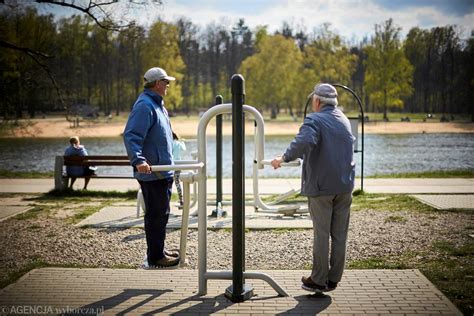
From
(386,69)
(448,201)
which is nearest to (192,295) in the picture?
(448,201)

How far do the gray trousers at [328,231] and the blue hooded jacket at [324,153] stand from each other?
0.10 metres

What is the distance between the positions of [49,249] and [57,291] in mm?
1854

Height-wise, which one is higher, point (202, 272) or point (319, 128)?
point (319, 128)

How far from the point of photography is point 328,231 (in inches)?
156

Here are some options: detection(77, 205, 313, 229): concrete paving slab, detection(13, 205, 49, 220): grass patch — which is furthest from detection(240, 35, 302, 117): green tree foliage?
detection(77, 205, 313, 229): concrete paving slab

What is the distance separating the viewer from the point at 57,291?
4180 mm

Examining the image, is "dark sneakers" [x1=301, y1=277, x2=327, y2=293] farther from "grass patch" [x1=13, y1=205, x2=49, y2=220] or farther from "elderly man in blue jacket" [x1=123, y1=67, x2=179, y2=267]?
"grass patch" [x1=13, y1=205, x2=49, y2=220]

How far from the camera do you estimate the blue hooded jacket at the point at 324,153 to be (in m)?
3.83

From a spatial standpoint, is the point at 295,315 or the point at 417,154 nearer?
the point at 295,315

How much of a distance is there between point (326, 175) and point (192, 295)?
56.3 inches

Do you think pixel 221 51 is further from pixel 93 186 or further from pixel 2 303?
pixel 2 303

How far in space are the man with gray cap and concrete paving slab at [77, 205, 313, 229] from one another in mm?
3040

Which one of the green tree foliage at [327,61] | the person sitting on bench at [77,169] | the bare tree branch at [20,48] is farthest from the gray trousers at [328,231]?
the green tree foliage at [327,61]

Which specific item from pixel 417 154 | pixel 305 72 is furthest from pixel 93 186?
pixel 305 72
